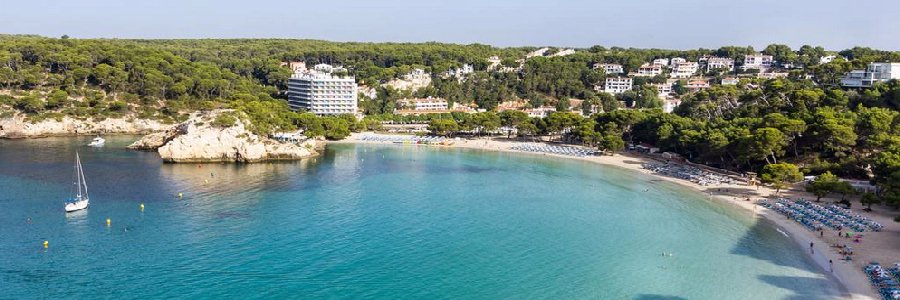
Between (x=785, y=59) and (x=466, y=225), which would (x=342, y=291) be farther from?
(x=785, y=59)

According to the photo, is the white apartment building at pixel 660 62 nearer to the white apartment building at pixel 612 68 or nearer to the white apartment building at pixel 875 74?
the white apartment building at pixel 612 68

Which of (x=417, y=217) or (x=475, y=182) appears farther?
(x=475, y=182)

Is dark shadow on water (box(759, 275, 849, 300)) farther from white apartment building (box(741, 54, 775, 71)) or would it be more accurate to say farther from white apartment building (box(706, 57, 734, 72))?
white apartment building (box(706, 57, 734, 72))

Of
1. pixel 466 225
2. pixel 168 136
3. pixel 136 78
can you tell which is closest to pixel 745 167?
pixel 466 225

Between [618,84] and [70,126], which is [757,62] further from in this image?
[70,126]

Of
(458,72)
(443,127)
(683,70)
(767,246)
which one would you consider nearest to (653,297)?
(767,246)

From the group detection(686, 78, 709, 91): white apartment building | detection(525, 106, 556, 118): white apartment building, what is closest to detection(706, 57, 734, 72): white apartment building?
detection(686, 78, 709, 91): white apartment building
